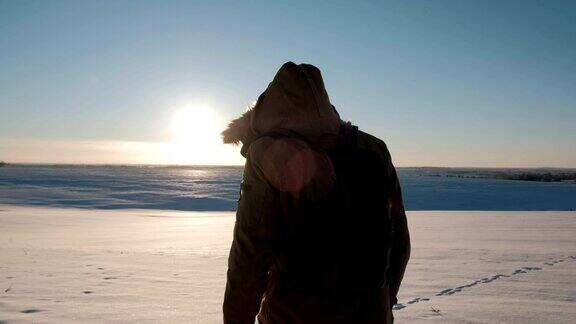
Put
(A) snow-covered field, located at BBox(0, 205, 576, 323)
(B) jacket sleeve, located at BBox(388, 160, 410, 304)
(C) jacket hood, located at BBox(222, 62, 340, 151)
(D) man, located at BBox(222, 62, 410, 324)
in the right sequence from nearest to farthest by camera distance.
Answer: (D) man, located at BBox(222, 62, 410, 324), (C) jacket hood, located at BBox(222, 62, 340, 151), (B) jacket sleeve, located at BBox(388, 160, 410, 304), (A) snow-covered field, located at BBox(0, 205, 576, 323)

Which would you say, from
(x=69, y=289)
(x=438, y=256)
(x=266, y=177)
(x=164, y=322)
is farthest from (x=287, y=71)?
(x=438, y=256)

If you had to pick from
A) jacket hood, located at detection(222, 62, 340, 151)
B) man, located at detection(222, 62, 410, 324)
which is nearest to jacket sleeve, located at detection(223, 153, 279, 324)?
man, located at detection(222, 62, 410, 324)

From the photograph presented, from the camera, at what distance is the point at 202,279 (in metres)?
6.35

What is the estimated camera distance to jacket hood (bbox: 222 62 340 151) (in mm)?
1715

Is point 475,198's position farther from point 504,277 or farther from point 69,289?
point 69,289

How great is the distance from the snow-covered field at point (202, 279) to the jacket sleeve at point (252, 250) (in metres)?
2.92

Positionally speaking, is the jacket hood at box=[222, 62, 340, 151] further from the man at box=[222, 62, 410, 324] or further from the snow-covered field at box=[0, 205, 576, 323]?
the snow-covered field at box=[0, 205, 576, 323]

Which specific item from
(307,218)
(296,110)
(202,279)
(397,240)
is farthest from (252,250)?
(202,279)

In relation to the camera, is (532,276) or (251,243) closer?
(251,243)

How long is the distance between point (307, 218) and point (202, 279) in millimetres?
5056

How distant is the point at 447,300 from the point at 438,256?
10.6 ft

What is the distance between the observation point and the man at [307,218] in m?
1.61

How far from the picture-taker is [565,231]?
452 inches

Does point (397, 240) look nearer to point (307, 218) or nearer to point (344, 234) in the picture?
point (344, 234)
